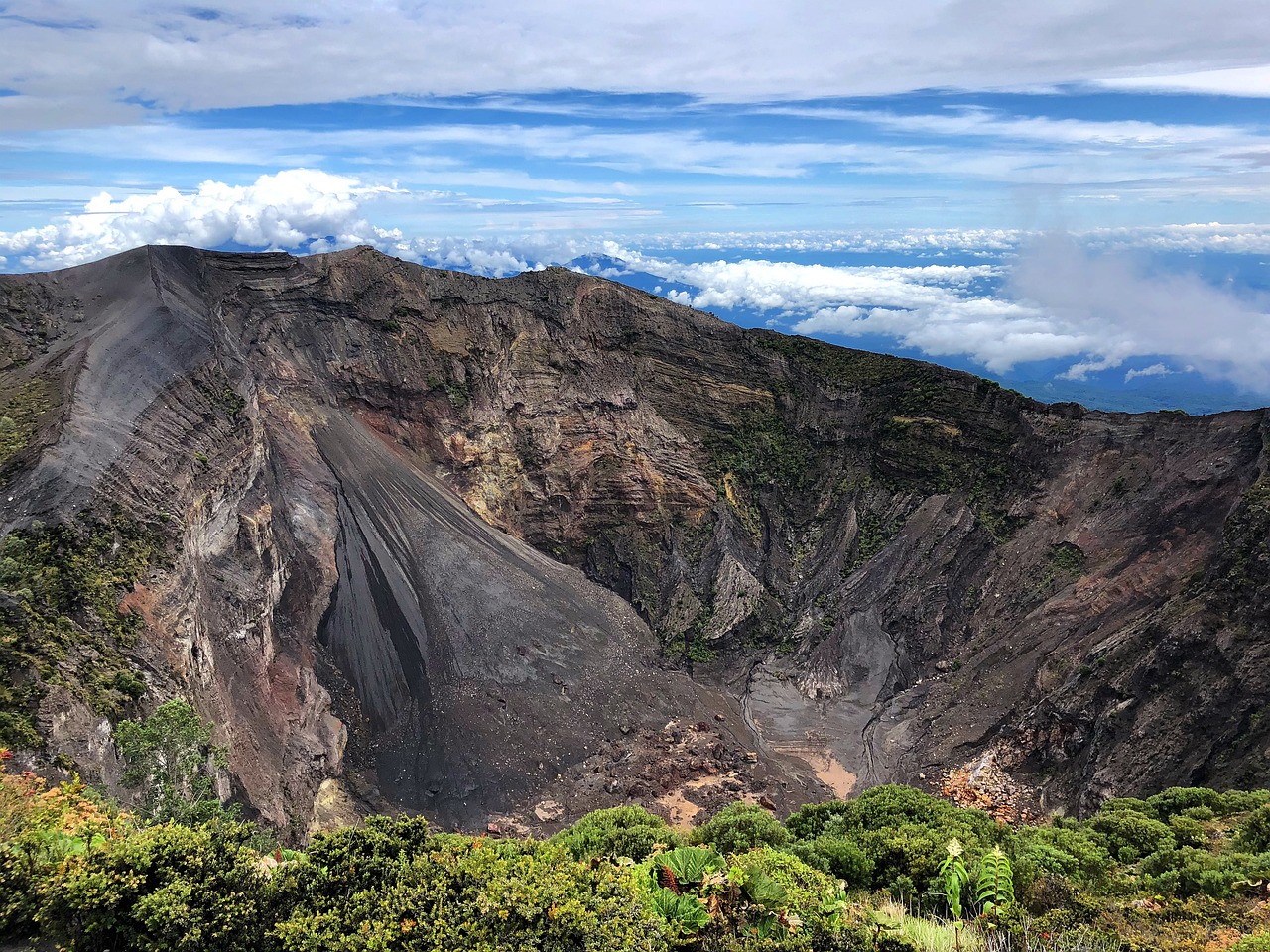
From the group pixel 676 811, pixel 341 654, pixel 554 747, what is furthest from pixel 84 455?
pixel 676 811

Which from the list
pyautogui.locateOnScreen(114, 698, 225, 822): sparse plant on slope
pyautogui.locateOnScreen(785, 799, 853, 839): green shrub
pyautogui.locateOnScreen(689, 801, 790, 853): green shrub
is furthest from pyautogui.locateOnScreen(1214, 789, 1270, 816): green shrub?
pyautogui.locateOnScreen(114, 698, 225, 822): sparse plant on slope

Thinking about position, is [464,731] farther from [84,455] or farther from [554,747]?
[84,455]

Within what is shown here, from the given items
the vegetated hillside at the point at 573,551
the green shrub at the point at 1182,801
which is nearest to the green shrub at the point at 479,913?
Result: the vegetated hillside at the point at 573,551

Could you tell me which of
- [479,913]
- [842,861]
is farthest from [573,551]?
[479,913]

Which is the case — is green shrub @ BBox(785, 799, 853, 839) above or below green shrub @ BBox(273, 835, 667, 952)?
below

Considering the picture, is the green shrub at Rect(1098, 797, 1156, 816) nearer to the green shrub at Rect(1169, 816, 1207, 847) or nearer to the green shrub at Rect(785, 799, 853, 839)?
the green shrub at Rect(1169, 816, 1207, 847)

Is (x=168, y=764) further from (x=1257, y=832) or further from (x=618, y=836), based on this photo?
(x=1257, y=832)

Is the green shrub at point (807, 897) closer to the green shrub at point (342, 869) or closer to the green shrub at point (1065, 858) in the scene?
the green shrub at point (1065, 858)
